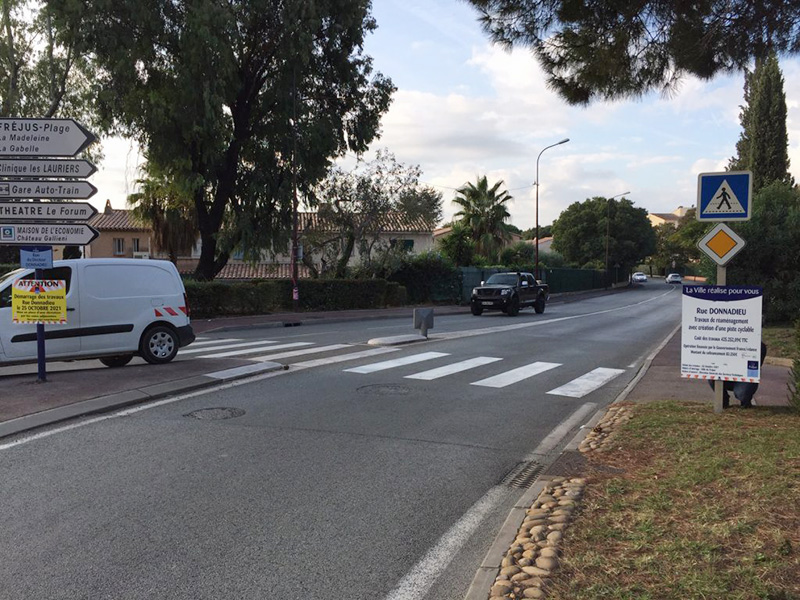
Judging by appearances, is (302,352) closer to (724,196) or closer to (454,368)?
(454,368)

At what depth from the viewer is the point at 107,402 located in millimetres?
7957

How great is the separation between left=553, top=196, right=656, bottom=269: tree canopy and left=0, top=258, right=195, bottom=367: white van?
68.6 metres

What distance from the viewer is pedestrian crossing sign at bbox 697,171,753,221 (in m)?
7.34

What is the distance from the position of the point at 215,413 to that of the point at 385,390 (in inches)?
102

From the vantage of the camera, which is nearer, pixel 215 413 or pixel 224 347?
pixel 215 413

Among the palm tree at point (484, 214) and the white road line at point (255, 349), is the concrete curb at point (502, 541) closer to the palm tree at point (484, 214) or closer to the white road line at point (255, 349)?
the white road line at point (255, 349)

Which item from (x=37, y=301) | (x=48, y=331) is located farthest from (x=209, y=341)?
(x=37, y=301)

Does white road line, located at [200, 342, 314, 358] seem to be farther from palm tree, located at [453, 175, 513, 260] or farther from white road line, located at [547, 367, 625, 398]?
palm tree, located at [453, 175, 513, 260]

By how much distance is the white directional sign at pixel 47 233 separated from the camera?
8984 millimetres

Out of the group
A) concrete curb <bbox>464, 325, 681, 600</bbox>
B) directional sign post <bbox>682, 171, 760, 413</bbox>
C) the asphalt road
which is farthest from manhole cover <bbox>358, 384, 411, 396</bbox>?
directional sign post <bbox>682, 171, 760, 413</bbox>

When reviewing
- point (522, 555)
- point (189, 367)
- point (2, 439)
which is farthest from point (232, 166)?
point (522, 555)

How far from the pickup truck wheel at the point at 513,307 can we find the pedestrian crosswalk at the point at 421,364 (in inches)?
565

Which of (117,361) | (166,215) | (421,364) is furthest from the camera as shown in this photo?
(166,215)

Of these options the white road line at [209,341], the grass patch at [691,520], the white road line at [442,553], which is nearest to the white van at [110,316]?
the white road line at [209,341]
